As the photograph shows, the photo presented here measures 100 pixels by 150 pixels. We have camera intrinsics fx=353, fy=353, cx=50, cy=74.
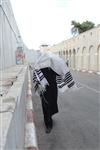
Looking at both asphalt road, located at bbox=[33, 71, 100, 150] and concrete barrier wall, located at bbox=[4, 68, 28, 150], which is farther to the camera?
asphalt road, located at bbox=[33, 71, 100, 150]

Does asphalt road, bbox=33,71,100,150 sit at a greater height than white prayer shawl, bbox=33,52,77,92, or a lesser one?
lesser

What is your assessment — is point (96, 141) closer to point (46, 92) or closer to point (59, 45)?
point (46, 92)

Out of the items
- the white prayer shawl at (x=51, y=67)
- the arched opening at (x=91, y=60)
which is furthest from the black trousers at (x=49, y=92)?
the arched opening at (x=91, y=60)

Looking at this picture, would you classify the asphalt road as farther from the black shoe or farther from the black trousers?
the black trousers

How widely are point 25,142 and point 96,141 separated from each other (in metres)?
1.48

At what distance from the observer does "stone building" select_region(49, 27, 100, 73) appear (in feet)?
142

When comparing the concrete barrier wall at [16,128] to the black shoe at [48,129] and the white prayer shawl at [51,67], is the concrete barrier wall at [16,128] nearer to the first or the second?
the black shoe at [48,129]

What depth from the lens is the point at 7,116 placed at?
3184 millimetres

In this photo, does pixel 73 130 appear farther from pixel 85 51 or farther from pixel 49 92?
pixel 85 51

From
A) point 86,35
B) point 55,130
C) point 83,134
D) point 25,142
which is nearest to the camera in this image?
point 25,142

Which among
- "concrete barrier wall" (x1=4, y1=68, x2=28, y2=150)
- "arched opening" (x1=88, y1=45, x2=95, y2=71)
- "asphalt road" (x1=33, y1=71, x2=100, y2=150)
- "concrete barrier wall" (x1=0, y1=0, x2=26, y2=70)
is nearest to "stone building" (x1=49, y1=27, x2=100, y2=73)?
"arched opening" (x1=88, y1=45, x2=95, y2=71)

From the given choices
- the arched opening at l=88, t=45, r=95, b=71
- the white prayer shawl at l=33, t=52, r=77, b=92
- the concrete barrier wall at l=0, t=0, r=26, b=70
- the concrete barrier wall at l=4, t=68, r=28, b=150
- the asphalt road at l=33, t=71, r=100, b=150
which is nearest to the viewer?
the concrete barrier wall at l=4, t=68, r=28, b=150

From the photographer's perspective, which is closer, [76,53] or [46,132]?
[46,132]

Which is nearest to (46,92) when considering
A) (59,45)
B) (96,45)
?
(96,45)
